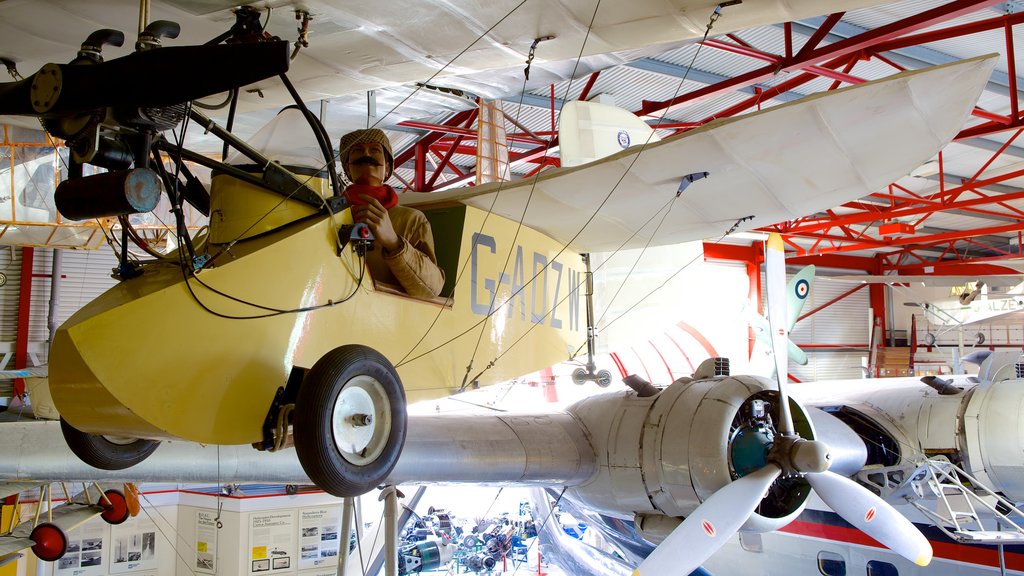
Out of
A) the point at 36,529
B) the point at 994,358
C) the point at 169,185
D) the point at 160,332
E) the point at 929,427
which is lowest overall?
the point at 36,529

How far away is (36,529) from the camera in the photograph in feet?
30.2

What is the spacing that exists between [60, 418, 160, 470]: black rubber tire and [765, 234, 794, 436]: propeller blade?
434 centimetres

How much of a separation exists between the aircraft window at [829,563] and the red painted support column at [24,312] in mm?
18024

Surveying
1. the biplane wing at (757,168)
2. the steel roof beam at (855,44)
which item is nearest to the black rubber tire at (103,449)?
the biplane wing at (757,168)

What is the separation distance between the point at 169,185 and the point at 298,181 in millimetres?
718

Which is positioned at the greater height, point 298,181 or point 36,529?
point 298,181

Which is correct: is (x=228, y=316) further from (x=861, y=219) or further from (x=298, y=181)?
(x=861, y=219)

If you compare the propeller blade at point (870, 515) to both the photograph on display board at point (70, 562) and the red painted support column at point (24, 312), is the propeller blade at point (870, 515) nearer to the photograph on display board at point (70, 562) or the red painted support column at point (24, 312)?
the photograph on display board at point (70, 562)

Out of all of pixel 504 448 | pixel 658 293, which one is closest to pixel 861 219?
pixel 658 293

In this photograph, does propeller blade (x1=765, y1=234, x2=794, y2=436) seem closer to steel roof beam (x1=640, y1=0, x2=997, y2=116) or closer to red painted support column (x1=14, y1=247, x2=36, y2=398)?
steel roof beam (x1=640, y1=0, x2=997, y2=116)

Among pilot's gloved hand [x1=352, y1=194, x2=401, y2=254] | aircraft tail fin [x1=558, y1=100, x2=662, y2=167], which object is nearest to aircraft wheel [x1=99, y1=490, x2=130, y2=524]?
aircraft tail fin [x1=558, y1=100, x2=662, y2=167]

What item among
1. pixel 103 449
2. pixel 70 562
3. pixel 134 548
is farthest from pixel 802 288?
pixel 103 449

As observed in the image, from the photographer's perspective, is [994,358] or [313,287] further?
[994,358]

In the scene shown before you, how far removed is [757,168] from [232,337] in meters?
3.56
